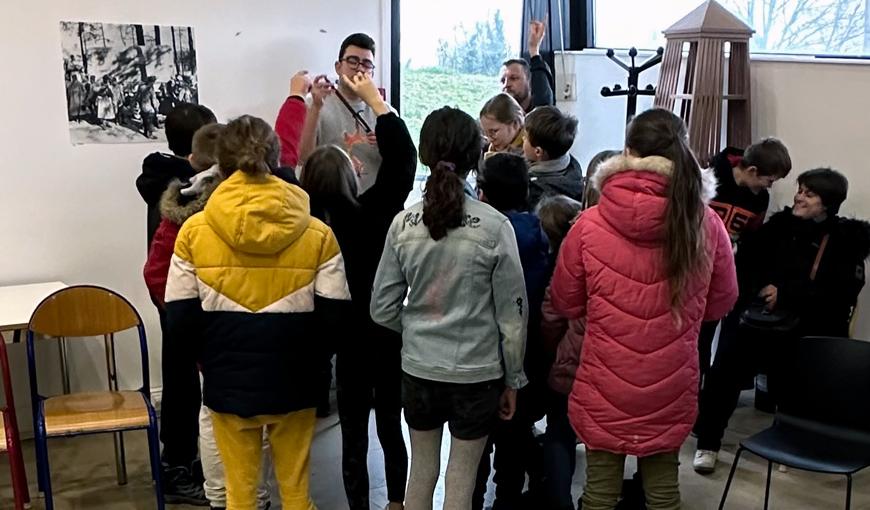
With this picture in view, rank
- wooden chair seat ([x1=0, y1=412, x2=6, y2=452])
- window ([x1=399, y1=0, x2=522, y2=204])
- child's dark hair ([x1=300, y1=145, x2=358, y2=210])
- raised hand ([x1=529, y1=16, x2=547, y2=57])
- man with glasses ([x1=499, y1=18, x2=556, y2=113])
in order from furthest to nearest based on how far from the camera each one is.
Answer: window ([x1=399, y1=0, x2=522, y2=204]) < raised hand ([x1=529, y1=16, x2=547, y2=57]) < man with glasses ([x1=499, y1=18, x2=556, y2=113]) < wooden chair seat ([x1=0, y1=412, x2=6, y2=452]) < child's dark hair ([x1=300, y1=145, x2=358, y2=210])

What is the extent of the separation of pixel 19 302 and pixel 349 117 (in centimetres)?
143

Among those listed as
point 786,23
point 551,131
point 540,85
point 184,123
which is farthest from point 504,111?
point 786,23

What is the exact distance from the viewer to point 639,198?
2.03 m

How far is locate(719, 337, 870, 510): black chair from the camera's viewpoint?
8.18 feet

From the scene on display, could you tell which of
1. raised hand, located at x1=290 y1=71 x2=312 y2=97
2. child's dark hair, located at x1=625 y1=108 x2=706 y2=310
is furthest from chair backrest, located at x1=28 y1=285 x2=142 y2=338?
child's dark hair, located at x1=625 y1=108 x2=706 y2=310

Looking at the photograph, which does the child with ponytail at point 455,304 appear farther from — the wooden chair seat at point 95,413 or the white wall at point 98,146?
the white wall at point 98,146

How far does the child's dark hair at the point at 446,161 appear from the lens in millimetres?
2031

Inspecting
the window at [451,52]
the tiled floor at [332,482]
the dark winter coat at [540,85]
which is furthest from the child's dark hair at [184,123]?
the dark winter coat at [540,85]

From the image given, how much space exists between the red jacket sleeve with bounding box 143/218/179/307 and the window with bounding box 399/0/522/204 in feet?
5.99

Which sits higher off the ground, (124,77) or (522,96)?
(124,77)

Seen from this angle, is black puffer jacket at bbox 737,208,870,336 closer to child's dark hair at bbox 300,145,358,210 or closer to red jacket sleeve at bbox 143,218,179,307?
child's dark hair at bbox 300,145,358,210

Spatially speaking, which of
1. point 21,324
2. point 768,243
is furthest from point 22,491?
point 768,243

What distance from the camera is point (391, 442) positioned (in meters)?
2.60

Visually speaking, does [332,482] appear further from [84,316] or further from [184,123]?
[184,123]
